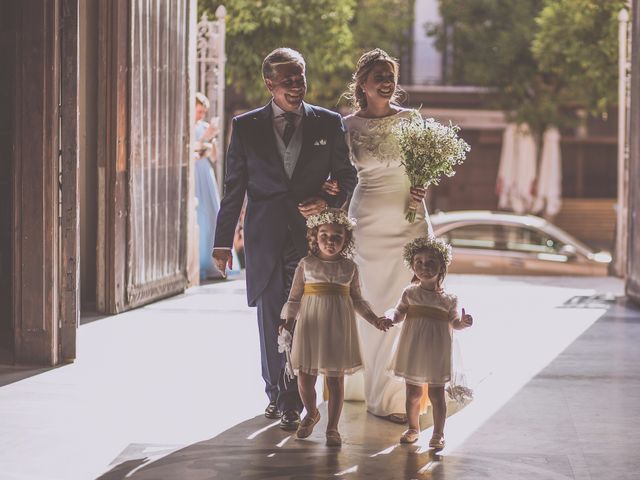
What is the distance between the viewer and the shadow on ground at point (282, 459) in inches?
245

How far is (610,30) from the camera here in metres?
20.0

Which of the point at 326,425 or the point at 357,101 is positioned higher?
the point at 357,101

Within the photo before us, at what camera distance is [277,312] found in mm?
7418

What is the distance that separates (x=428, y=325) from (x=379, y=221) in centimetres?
107

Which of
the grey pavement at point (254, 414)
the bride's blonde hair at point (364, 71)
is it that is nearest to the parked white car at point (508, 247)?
the grey pavement at point (254, 414)

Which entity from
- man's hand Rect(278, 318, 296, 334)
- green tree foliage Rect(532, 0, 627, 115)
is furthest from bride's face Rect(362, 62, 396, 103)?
green tree foliage Rect(532, 0, 627, 115)

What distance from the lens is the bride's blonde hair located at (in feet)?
24.3

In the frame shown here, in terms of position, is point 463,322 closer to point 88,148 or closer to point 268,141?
point 268,141

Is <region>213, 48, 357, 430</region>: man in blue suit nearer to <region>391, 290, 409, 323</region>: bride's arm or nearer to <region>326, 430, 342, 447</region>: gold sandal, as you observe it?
<region>326, 430, 342, 447</region>: gold sandal

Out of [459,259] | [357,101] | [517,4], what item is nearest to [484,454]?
[357,101]

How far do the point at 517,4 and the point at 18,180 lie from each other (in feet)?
77.5

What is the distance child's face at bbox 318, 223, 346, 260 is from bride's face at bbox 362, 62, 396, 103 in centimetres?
100

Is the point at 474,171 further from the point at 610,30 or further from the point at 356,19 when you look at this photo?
the point at 610,30

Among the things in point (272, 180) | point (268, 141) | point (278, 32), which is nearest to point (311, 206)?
point (272, 180)
